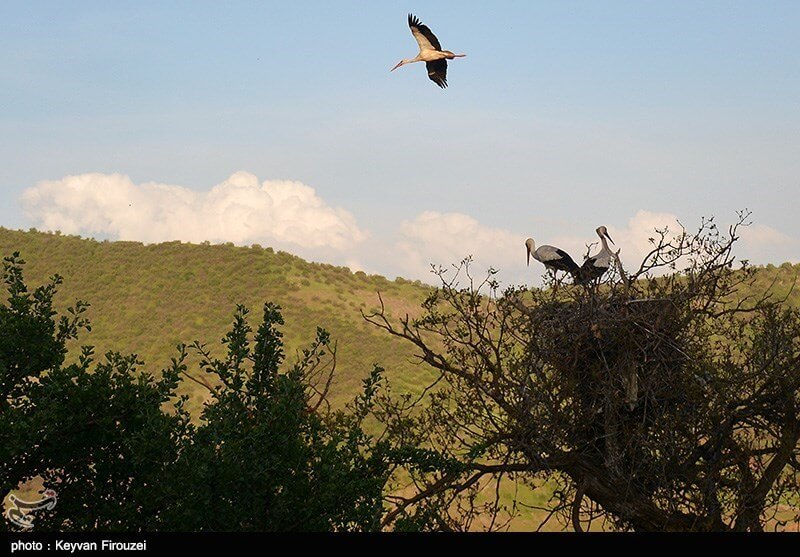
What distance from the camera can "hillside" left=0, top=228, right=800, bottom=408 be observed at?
54656 mm

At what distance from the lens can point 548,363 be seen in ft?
36.9

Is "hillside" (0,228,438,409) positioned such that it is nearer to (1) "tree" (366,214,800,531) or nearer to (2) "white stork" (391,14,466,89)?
(2) "white stork" (391,14,466,89)

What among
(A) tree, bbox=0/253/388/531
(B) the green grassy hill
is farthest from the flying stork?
(B) the green grassy hill

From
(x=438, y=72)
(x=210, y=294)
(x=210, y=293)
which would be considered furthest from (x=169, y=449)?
(x=210, y=293)

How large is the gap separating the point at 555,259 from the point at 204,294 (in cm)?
5267

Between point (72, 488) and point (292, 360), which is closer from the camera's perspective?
point (72, 488)

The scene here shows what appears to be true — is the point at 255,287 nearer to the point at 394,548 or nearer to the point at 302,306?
the point at 302,306

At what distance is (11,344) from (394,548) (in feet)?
17.8

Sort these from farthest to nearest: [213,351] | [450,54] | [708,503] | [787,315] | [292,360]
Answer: [213,351] → [292,360] → [450,54] → [787,315] → [708,503]

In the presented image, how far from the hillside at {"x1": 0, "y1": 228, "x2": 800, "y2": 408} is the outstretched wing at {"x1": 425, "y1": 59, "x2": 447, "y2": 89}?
3403cm

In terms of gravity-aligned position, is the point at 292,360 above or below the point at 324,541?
above

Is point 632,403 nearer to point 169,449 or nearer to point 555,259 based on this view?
point 555,259

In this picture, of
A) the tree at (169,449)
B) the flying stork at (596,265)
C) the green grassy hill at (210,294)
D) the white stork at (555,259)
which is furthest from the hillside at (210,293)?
the tree at (169,449)

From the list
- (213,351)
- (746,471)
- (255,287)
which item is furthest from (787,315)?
(255,287)
